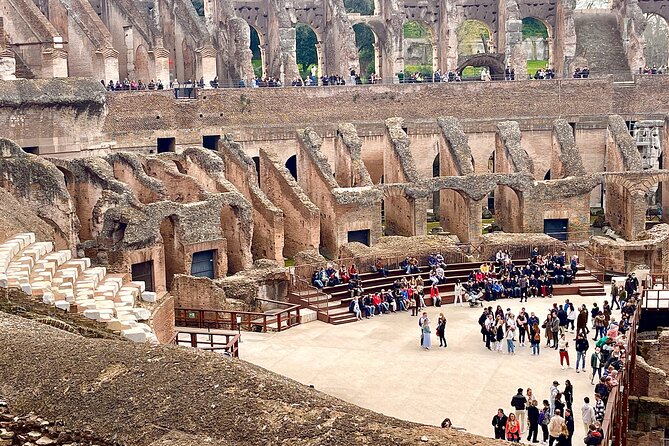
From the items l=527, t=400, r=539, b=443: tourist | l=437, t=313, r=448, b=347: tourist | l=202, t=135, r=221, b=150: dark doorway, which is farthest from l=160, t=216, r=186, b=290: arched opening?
l=527, t=400, r=539, b=443: tourist

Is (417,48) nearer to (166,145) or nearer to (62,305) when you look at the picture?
(166,145)

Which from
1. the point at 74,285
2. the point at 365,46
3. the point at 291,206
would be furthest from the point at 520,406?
the point at 365,46

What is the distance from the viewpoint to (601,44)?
49.9 metres

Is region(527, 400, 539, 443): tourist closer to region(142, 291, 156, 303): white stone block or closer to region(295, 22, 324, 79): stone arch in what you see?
region(142, 291, 156, 303): white stone block

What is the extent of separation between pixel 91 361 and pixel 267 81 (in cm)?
3102

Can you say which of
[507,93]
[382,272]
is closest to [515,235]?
[382,272]

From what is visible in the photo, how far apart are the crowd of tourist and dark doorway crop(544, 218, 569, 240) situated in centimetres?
792

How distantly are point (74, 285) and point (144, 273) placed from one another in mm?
8814

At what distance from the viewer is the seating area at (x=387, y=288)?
104 feet

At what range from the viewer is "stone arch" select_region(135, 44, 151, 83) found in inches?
1725

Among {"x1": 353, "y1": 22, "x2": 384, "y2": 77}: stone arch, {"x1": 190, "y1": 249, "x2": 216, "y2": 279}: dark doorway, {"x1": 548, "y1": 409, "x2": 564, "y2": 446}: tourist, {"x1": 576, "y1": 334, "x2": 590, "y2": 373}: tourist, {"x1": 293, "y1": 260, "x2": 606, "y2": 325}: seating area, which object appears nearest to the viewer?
{"x1": 548, "y1": 409, "x2": 564, "y2": 446}: tourist

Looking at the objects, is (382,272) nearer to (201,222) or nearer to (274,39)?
(201,222)

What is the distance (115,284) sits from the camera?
24.9 meters

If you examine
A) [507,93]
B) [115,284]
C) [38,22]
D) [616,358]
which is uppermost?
[38,22]
